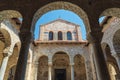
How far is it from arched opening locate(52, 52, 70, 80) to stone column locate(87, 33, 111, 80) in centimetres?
1080

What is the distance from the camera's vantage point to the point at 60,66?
16.1 m

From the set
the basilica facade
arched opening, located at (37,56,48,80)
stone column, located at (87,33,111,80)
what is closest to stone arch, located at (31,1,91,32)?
the basilica facade

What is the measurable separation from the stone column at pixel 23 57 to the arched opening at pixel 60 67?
10688 millimetres

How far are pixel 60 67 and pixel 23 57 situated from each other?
11.5 metres

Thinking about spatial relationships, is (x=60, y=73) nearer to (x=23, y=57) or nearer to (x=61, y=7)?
(x=61, y=7)

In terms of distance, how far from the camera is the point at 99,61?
479 centimetres

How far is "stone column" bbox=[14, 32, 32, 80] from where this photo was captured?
4.50 meters

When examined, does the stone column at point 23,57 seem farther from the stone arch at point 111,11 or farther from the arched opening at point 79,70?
the arched opening at point 79,70

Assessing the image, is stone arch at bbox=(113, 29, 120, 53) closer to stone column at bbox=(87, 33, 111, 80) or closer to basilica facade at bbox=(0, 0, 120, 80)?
basilica facade at bbox=(0, 0, 120, 80)

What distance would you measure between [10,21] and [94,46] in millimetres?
7230

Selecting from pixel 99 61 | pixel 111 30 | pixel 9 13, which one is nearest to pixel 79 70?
pixel 111 30

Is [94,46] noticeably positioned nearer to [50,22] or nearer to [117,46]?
[117,46]

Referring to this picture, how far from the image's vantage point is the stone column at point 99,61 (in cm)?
447

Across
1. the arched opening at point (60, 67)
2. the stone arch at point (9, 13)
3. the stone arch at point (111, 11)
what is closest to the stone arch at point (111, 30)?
the stone arch at point (111, 11)
